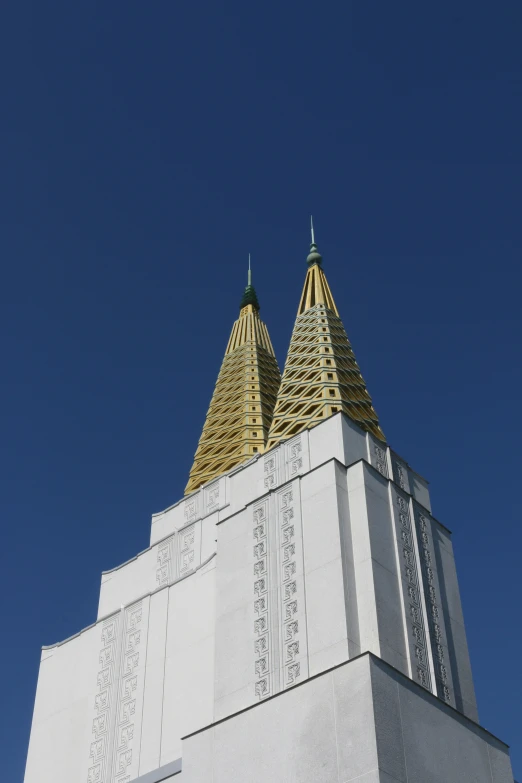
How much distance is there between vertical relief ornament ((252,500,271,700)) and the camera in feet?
48.8

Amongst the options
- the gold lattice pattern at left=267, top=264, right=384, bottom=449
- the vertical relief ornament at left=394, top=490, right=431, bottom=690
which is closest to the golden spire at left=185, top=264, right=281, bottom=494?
the gold lattice pattern at left=267, top=264, right=384, bottom=449

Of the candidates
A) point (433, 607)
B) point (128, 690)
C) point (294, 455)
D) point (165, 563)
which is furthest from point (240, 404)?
point (433, 607)

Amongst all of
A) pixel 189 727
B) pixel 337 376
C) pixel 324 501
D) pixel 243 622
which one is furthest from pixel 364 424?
pixel 189 727

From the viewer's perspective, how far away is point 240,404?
25.8 metres

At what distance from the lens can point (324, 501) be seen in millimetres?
16000

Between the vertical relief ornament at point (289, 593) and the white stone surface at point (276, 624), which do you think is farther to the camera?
the vertical relief ornament at point (289, 593)

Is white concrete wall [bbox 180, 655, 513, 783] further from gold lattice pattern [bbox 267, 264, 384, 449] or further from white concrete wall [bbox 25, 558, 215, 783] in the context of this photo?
gold lattice pattern [bbox 267, 264, 384, 449]

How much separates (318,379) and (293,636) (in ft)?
20.5

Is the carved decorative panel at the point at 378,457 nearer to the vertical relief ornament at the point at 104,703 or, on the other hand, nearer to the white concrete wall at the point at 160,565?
the white concrete wall at the point at 160,565

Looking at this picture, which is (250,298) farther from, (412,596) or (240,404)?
(412,596)

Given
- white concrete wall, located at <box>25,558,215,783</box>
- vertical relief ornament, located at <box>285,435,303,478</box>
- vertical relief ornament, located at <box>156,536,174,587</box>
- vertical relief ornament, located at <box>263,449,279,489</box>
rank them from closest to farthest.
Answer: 1. white concrete wall, located at <box>25,558,215,783</box>
2. vertical relief ornament, located at <box>285,435,303,478</box>
3. vertical relief ornament, located at <box>263,449,279,489</box>
4. vertical relief ornament, located at <box>156,536,174,587</box>

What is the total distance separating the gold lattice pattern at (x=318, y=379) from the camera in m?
19.0

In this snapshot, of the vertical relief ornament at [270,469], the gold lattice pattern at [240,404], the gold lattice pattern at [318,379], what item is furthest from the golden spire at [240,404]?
the vertical relief ornament at [270,469]

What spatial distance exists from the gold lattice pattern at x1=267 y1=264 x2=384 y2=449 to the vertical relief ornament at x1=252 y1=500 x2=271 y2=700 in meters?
2.23
